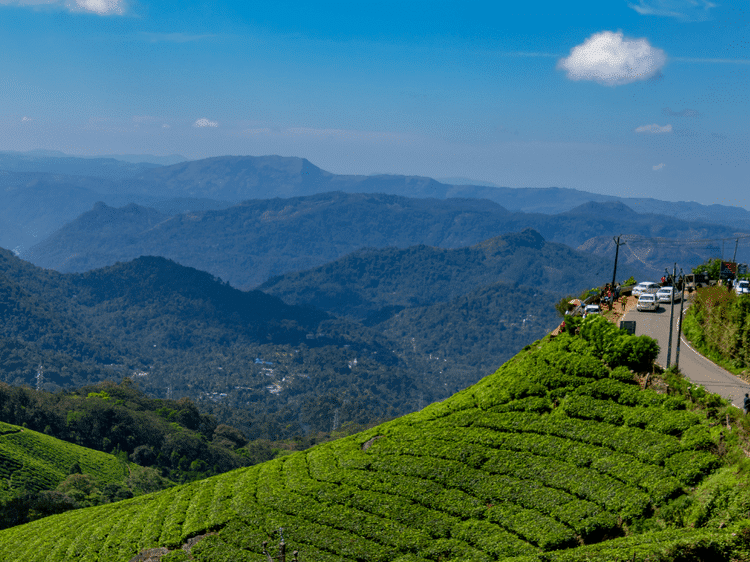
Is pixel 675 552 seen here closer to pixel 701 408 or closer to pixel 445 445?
pixel 701 408

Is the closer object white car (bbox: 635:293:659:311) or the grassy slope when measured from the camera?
white car (bbox: 635:293:659:311)

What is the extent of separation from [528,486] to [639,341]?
332 inches

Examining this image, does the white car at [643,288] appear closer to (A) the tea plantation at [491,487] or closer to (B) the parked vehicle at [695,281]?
(B) the parked vehicle at [695,281]

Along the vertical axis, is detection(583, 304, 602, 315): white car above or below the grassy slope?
above

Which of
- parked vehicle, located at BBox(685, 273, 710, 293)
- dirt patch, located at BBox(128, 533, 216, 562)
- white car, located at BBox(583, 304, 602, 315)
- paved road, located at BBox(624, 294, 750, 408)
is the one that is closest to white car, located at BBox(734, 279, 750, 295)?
parked vehicle, located at BBox(685, 273, 710, 293)

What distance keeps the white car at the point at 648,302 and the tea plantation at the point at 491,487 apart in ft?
36.5

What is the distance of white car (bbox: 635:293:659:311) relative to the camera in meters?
37.3

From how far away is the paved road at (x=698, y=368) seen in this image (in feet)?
81.4

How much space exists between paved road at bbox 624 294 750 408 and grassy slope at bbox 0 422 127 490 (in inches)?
2821

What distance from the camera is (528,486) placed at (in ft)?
71.9

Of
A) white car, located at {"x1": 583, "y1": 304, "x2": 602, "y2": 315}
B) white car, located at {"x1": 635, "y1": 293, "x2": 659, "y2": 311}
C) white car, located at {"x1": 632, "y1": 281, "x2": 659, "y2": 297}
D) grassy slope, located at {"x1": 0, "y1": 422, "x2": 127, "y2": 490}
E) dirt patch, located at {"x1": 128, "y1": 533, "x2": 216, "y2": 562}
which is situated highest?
white car, located at {"x1": 632, "y1": 281, "x2": 659, "y2": 297}

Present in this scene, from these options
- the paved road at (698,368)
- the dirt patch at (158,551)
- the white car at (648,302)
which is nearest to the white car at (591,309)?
the paved road at (698,368)

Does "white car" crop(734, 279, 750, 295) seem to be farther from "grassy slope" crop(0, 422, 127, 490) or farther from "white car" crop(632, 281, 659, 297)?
"grassy slope" crop(0, 422, 127, 490)

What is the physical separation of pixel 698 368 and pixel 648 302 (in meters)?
10.3
